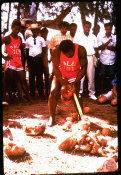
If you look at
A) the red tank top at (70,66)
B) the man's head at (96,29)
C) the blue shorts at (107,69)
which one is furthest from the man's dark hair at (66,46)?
the blue shorts at (107,69)

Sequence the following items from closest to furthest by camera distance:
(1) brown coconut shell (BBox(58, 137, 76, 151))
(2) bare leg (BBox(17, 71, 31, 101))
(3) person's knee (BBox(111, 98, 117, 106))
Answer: (1) brown coconut shell (BBox(58, 137, 76, 151)) < (2) bare leg (BBox(17, 71, 31, 101)) < (3) person's knee (BBox(111, 98, 117, 106))

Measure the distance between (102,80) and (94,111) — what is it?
874 millimetres

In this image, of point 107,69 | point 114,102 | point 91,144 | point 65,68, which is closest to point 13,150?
point 91,144

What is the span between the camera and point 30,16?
420 centimetres

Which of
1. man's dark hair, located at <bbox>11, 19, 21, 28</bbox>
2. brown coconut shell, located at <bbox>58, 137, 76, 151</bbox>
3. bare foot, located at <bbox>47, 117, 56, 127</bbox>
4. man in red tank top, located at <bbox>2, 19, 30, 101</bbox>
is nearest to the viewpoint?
brown coconut shell, located at <bbox>58, 137, 76, 151</bbox>

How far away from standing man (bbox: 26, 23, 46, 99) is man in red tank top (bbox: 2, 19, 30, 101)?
14 centimetres

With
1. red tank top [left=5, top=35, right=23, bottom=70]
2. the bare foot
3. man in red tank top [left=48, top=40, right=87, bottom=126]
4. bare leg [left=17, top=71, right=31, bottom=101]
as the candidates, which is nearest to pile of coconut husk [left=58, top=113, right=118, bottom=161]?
the bare foot

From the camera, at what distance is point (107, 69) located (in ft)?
16.1

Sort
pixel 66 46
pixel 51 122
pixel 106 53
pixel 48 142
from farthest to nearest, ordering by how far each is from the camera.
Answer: pixel 106 53
pixel 51 122
pixel 66 46
pixel 48 142

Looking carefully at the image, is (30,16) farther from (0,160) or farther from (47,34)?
(0,160)

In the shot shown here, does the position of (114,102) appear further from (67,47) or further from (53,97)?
(67,47)

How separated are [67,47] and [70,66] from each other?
0.36 metres

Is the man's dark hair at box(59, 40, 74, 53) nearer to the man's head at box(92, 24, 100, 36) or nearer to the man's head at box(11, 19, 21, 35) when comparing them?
the man's head at box(11, 19, 21, 35)

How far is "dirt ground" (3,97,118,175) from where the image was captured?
2812 millimetres
